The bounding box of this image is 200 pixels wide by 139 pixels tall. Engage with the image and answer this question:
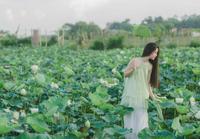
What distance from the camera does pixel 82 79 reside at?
843cm

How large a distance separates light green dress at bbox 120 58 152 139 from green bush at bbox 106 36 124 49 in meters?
20.3

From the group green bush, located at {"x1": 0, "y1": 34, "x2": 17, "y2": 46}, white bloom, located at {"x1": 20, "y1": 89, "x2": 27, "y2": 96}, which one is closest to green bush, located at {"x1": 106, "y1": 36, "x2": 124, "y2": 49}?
green bush, located at {"x1": 0, "y1": 34, "x2": 17, "y2": 46}

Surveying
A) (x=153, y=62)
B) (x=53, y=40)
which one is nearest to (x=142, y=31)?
(x=153, y=62)

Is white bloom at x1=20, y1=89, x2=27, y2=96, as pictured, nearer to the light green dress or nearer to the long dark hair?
the light green dress

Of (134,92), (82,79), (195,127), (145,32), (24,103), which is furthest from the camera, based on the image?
(145,32)

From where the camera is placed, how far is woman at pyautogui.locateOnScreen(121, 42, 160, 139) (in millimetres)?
5055

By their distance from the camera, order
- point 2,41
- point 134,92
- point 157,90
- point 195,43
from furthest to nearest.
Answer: point 2,41, point 195,43, point 157,90, point 134,92

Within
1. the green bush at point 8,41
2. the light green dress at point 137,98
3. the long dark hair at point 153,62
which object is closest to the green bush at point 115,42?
the green bush at point 8,41

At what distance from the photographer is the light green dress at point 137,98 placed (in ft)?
16.6

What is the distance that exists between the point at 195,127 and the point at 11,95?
2221 mm

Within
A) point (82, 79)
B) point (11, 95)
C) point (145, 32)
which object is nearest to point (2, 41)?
point (145, 32)

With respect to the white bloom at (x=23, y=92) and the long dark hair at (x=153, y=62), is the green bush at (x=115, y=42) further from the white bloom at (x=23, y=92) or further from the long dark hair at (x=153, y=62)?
the long dark hair at (x=153, y=62)

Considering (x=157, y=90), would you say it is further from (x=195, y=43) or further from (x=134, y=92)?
(x=195, y=43)

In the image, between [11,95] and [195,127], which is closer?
[195,127]
